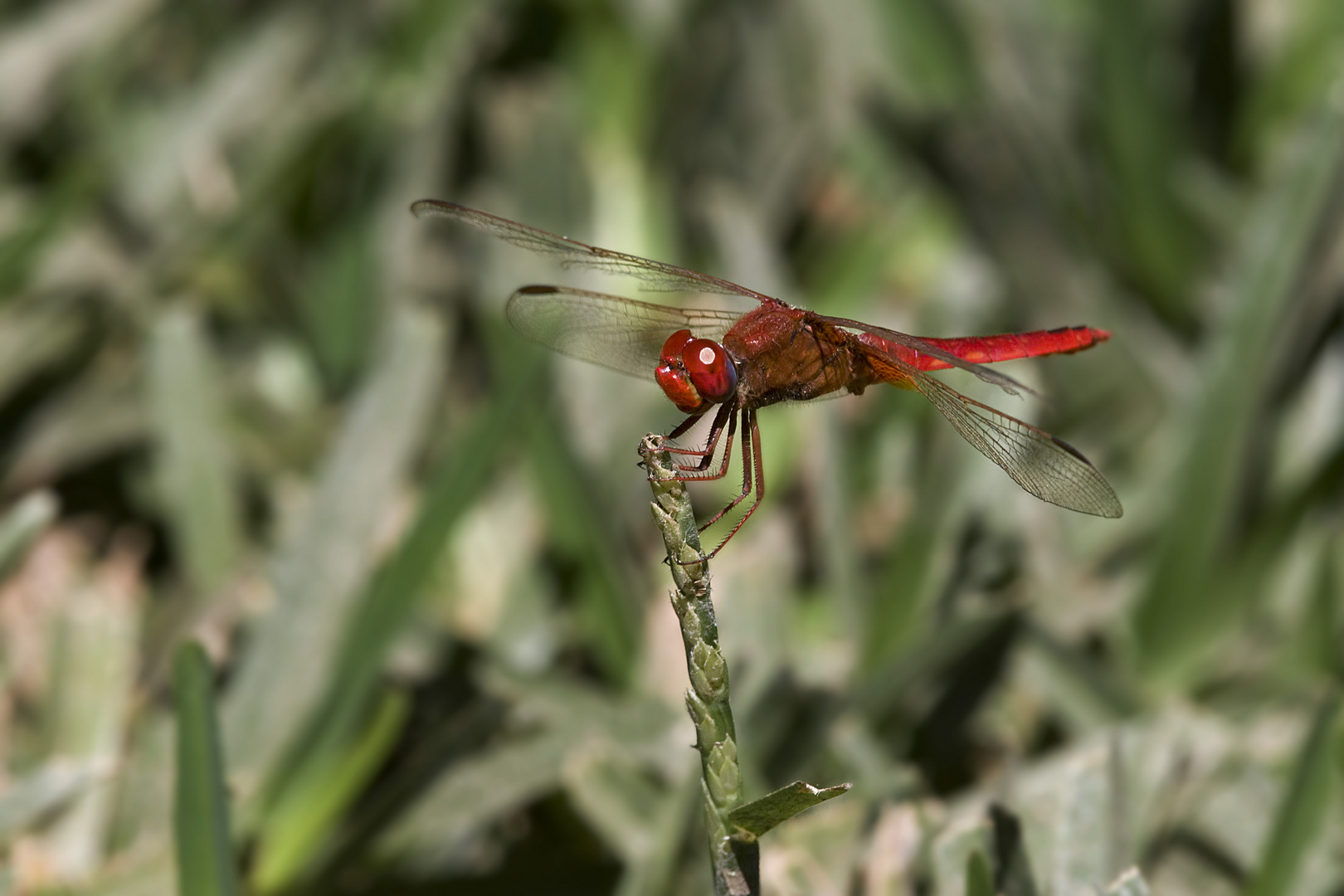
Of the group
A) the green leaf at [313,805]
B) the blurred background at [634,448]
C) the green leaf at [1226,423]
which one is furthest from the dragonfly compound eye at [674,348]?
the green leaf at [1226,423]

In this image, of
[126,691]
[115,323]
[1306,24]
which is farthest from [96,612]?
[1306,24]

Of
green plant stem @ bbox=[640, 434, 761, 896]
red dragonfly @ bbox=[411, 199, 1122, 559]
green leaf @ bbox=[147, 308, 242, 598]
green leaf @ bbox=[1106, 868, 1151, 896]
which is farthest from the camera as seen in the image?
green leaf @ bbox=[147, 308, 242, 598]

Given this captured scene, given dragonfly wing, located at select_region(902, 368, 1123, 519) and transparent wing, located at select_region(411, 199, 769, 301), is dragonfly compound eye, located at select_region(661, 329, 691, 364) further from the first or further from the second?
Result: dragonfly wing, located at select_region(902, 368, 1123, 519)

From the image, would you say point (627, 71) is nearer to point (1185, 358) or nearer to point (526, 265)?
point (526, 265)

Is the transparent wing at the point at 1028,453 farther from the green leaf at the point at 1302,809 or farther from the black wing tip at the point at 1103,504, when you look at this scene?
the green leaf at the point at 1302,809

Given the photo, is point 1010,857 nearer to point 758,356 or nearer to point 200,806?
point 758,356

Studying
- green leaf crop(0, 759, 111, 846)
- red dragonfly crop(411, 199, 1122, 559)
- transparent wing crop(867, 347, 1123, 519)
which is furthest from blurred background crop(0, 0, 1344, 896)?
transparent wing crop(867, 347, 1123, 519)

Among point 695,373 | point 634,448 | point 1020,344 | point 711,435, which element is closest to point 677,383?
point 695,373
